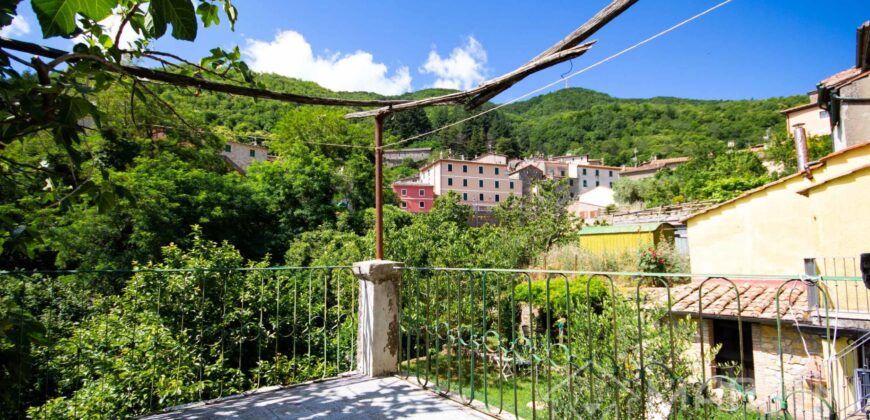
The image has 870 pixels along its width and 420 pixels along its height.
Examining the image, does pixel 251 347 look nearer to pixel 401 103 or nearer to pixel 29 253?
pixel 401 103

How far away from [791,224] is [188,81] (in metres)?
12.7

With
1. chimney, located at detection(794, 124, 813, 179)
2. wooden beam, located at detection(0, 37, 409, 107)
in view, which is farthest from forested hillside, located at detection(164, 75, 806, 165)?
wooden beam, located at detection(0, 37, 409, 107)

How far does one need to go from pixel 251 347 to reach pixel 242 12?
23.4 feet

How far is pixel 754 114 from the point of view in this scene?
54.2m

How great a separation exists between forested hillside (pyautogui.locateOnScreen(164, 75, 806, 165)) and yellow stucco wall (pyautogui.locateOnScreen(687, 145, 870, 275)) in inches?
1684

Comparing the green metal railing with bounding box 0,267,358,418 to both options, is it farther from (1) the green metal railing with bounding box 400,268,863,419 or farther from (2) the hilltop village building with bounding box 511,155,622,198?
(2) the hilltop village building with bounding box 511,155,622,198

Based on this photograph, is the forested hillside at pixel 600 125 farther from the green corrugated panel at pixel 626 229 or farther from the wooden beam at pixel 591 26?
the wooden beam at pixel 591 26

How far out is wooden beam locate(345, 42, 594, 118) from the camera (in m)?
2.48

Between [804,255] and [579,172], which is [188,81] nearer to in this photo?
[804,255]

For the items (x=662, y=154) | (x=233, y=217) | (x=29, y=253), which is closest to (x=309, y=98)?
(x=29, y=253)

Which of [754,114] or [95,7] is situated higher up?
[754,114]

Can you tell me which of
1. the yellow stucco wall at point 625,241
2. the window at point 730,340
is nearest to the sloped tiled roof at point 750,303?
the window at point 730,340

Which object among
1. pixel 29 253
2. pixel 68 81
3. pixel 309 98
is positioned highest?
pixel 309 98

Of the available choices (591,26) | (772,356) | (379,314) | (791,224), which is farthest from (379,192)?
(791,224)
